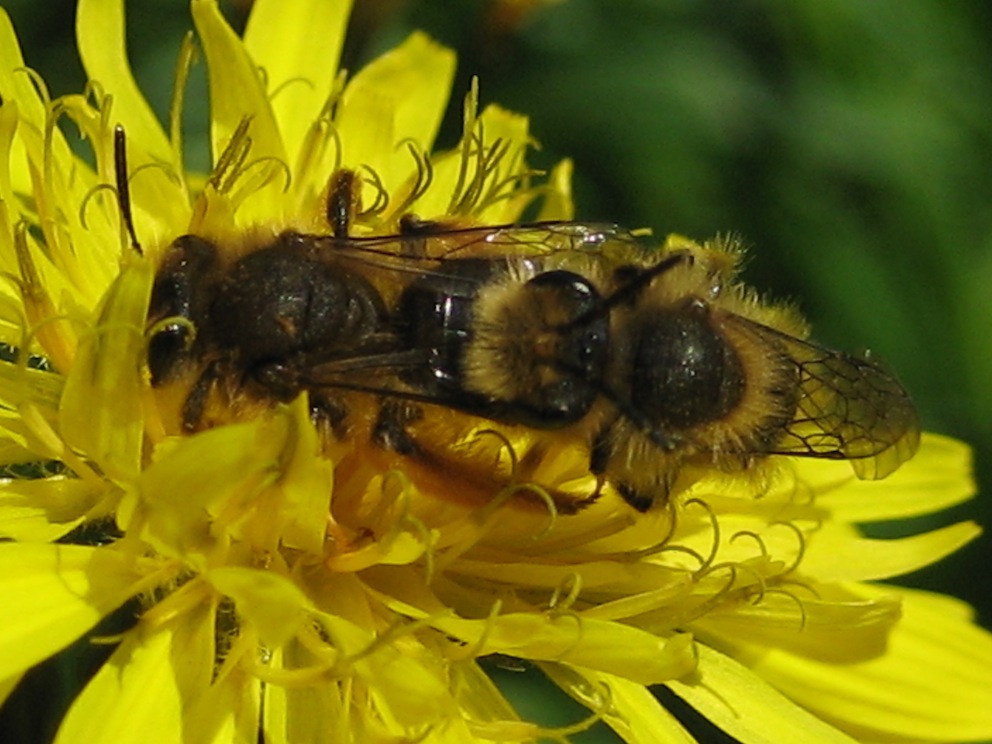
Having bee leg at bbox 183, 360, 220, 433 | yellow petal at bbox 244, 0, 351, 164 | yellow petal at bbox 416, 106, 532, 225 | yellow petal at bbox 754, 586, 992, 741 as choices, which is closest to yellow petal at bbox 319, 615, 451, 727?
bee leg at bbox 183, 360, 220, 433

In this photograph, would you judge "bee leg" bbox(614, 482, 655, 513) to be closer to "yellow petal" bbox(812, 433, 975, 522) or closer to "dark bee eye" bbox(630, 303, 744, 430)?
"dark bee eye" bbox(630, 303, 744, 430)

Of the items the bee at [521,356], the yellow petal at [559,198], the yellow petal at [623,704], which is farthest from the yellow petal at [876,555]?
the yellow petal at [559,198]

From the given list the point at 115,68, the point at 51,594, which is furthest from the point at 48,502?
the point at 115,68

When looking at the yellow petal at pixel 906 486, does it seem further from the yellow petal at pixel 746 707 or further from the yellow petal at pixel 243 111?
the yellow petal at pixel 243 111

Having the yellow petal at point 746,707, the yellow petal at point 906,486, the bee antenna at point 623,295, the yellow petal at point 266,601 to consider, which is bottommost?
the yellow petal at point 746,707

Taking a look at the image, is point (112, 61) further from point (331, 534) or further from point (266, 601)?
point (266, 601)

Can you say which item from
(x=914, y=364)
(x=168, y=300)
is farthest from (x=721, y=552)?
(x=914, y=364)

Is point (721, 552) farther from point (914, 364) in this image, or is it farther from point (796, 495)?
point (914, 364)
